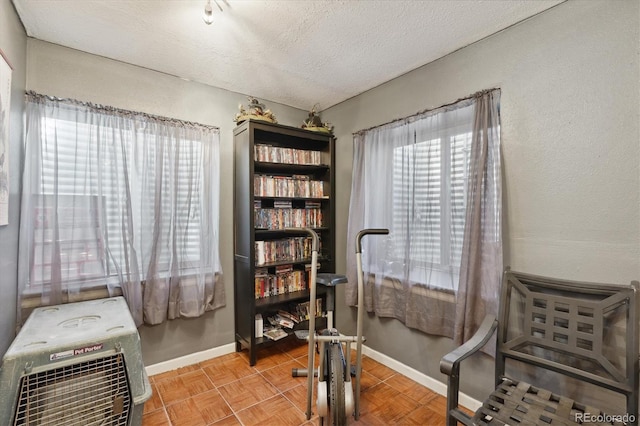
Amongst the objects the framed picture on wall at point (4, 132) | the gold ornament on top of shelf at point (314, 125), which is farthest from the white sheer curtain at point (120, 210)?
the gold ornament on top of shelf at point (314, 125)

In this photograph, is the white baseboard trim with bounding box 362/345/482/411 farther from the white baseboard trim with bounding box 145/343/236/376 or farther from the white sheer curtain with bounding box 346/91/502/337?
the white baseboard trim with bounding box 145/343/236/376

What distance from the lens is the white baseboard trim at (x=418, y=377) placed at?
197 cm

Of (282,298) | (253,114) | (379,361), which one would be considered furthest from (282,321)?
(253,114)

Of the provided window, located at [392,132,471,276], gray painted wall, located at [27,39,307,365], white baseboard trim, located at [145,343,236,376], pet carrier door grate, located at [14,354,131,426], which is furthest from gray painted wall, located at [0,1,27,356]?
window, located at [392,132,471,276]

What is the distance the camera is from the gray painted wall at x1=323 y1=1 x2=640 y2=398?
4.55 ft

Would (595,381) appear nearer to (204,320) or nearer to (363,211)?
(363,211)

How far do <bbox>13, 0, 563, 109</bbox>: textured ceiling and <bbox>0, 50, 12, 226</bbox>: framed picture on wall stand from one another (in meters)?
0.52

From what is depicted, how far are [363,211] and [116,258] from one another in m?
2.13

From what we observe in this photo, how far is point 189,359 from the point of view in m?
2.54

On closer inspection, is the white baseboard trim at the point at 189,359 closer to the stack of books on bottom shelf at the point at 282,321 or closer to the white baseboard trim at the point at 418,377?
the stack of books on bottom shelf at the point at 282,321

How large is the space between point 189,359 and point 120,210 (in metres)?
1.46

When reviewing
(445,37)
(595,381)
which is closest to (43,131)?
(445,37)

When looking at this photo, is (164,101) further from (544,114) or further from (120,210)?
(544,114)

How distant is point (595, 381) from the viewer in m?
1.34
